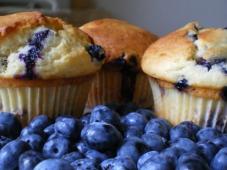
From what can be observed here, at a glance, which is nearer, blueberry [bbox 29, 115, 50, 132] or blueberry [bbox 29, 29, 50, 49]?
blueberry [bbox 29, 115, 50, 132]

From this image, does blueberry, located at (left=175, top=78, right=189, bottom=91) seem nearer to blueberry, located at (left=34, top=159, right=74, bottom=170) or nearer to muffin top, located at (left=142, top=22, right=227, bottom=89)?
muffin top, located at (left=142, top=22, right=227, bottom=89)

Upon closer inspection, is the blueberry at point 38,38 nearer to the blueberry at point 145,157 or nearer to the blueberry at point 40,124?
the blueberry at point 40,124

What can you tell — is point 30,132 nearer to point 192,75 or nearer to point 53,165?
point 53,165

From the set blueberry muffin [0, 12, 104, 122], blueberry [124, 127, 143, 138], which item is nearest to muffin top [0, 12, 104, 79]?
blueberry muffin [0, 12, 104, 122]

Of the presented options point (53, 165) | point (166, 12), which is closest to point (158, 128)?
point (53, 165)

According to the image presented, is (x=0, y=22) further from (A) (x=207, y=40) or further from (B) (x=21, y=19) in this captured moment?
(A) (x=207, y=40)

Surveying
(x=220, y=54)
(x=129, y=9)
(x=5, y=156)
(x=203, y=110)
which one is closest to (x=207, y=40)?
(x=220, y=54)
